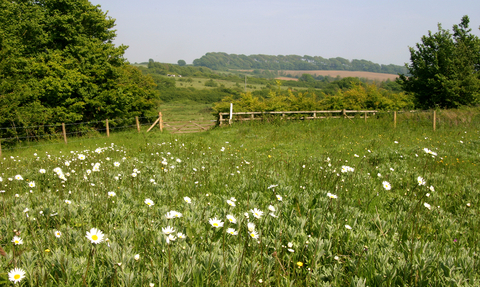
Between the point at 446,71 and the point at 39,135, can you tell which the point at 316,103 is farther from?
the point at 39,135

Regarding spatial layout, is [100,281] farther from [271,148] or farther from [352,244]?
[271,148]

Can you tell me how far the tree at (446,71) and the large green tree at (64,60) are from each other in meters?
28.8

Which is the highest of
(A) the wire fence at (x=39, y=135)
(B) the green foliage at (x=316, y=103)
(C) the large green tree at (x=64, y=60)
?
(C) the large green tree at (x=64, y=60)

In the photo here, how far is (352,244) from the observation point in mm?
2436

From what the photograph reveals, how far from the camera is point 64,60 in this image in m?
23.7

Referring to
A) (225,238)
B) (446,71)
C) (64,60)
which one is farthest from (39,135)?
(446,71)

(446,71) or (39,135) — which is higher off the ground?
(446,71)

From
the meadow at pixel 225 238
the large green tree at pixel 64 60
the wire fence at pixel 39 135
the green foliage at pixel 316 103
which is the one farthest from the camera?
the green foliage at pixel 316 103

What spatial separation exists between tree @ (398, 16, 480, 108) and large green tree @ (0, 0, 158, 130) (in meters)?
28.8

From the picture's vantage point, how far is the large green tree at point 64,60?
2116 cm

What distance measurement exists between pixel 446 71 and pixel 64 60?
3480 centimetres

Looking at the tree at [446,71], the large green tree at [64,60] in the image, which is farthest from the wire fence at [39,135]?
the tree at [446,71]

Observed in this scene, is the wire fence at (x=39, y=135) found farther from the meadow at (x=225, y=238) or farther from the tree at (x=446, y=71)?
the tree at (x=446, y=71)

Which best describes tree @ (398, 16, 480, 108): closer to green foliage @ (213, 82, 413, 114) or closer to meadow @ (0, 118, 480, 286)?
green foliage @ (213, 82, 413, 114)
